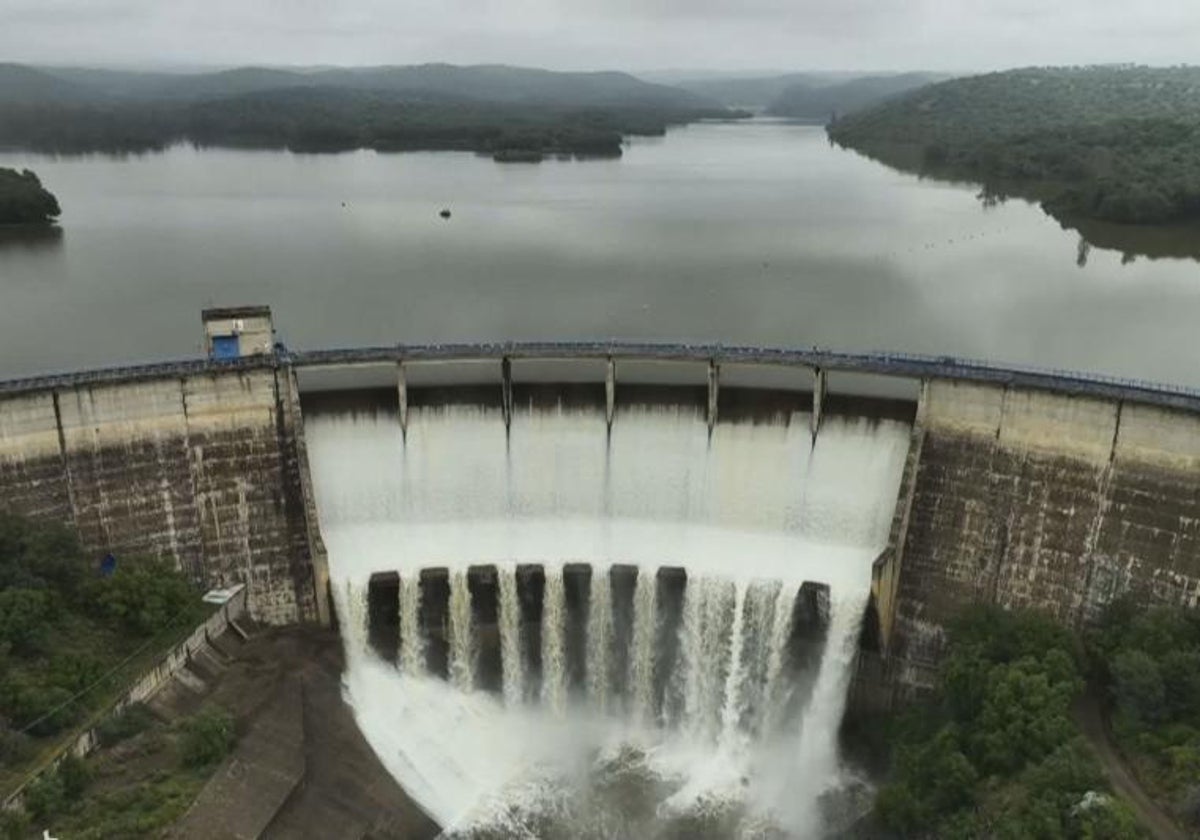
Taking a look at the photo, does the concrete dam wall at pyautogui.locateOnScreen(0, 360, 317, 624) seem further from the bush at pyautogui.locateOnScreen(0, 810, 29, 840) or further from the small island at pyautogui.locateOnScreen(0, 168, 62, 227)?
the small island at pyautogui.locateOnScreen(0, 168, 62, 227)

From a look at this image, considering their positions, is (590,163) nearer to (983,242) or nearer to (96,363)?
Result: (983,242)

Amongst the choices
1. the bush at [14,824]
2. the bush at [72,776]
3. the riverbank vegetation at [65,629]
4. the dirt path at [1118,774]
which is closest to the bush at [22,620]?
the riverbank vegetation at [65,629]

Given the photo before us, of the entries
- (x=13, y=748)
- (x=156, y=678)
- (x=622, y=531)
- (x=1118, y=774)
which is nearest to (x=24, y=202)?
(x=156, y=678)

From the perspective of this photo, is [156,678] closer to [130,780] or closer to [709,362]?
[130,780]

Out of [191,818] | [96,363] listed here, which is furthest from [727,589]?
[96,363]

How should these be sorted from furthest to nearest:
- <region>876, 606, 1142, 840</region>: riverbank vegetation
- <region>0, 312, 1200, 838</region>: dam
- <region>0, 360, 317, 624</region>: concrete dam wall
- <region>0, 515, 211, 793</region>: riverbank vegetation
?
<region>0, 360, 317, 624</region>: concrete dam wall → <region>0, 312, 1200, 838</region>: dam → <region>0, 515, 211, 793</region>: riverbank vegetation → <region>876, 606, 1142, 840</region>: riverbank vegetation

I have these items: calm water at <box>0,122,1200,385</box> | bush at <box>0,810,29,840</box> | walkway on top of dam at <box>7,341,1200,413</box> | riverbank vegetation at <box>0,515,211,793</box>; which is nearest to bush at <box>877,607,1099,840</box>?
walkway on top of dam at <box>7,341,1200,413</box>
